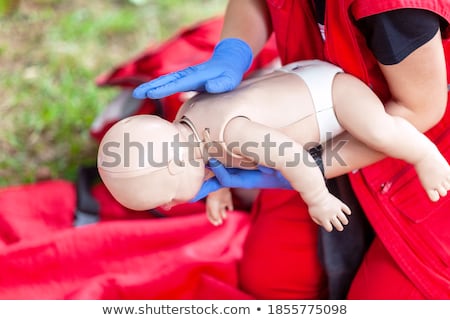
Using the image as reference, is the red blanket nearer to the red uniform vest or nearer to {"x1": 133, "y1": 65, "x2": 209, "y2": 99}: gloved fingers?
the red uniform vest

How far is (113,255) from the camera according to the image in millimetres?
1415

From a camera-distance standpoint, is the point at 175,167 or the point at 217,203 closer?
the point at 175,167

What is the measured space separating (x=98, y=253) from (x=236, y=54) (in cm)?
58

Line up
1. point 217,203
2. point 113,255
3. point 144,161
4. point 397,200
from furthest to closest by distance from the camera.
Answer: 1. point 113,255
2. point 217,203
3. point 397,200
4. point 144,161

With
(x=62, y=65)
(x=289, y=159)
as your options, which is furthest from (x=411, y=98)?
(x=62, y=65)

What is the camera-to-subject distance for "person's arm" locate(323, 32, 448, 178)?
3.06 feet

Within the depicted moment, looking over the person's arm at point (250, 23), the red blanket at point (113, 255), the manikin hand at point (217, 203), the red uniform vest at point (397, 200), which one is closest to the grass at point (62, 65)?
the red blanket at point (113, 255)

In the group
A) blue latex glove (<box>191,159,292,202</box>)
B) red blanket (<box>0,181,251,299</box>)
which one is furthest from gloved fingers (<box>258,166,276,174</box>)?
red blanket (<box>0,181,251,299</box>)

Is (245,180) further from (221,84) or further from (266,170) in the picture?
(221,84)

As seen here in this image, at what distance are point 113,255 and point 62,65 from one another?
0.85 meters

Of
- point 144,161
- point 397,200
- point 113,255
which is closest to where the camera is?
point 144,161

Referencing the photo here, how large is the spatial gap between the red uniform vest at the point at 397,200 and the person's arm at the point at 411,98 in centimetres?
6

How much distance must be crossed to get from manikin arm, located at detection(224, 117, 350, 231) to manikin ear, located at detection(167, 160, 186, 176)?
0.24ft
